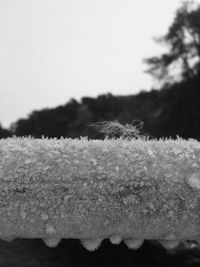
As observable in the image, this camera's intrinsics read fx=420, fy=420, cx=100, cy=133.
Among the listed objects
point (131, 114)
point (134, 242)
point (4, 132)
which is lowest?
point (134, 242)

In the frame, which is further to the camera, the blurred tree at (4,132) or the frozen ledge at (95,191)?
the blurred tree at (4,132)

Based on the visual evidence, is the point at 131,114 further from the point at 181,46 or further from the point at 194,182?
the point at 194,182

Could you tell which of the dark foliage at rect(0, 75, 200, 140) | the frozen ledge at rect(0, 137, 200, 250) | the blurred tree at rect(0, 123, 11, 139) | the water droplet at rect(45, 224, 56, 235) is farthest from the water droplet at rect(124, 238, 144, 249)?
the blurred tree at rect(0, 123, 11, 139)

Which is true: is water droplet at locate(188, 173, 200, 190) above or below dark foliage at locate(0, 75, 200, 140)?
below

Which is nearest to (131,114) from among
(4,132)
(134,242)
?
(4,132)

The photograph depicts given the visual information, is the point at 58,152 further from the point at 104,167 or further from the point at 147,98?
the point at 147,98

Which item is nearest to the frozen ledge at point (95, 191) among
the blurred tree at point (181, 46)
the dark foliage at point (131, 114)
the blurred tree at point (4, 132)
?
the dark foliage at point (131, 114)

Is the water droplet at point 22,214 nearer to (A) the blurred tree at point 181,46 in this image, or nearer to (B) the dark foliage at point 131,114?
(B) the dark foliage at point 131,114

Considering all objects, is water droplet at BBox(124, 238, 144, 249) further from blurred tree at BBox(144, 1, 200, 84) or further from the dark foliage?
blurred tree at BBox(144, 1, 200, 84)
